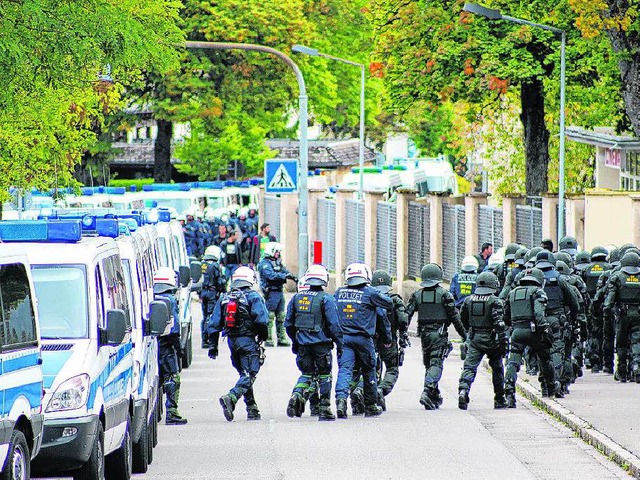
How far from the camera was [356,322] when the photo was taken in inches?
766

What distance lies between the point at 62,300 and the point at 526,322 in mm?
8367

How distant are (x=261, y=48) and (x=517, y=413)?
43.9 feet

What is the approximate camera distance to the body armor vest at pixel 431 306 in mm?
20125

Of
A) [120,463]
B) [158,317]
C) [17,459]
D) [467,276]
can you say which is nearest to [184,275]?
[467,276]

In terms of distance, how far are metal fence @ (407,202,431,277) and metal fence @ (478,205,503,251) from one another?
318cm

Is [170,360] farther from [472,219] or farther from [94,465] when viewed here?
[472,219]

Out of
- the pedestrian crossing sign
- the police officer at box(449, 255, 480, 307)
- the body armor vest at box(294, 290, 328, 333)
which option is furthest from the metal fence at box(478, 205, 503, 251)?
the body armor vest at box(294, 290, 328, 333)

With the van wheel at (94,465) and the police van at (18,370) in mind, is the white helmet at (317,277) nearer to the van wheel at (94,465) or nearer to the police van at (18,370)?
the van wheel at (94,465)

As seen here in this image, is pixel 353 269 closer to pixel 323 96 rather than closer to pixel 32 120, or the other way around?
pixel 32 120

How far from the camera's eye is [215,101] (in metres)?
61.1

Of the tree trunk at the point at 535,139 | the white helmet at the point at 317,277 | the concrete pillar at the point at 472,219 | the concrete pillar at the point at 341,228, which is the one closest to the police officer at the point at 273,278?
the concrete pillar at the point at 472,219

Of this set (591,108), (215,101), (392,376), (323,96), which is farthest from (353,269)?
(323,96)

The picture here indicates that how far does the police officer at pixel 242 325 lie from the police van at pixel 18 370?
7054 millimetres

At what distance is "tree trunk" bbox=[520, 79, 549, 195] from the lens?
136ft
